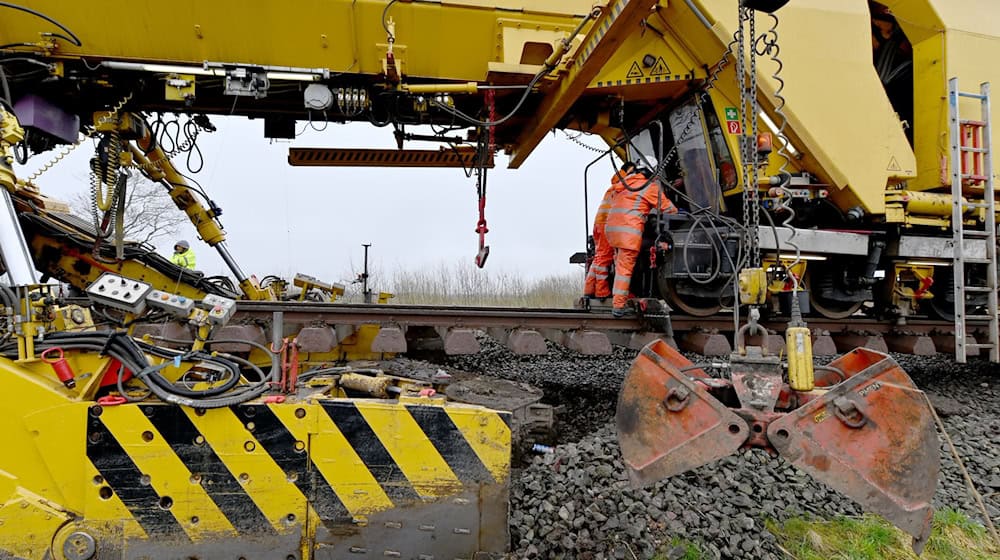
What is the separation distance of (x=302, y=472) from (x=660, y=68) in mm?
4196

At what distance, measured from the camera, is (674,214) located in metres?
4.55

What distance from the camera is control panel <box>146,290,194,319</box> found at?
77.0 inches

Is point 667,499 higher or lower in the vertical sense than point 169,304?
lower

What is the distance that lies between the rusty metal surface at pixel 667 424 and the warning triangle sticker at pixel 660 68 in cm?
319

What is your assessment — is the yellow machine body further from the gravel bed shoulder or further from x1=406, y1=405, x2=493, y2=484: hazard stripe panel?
the gravel bed shoulder

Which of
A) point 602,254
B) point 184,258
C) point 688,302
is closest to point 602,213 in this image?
point 602,254

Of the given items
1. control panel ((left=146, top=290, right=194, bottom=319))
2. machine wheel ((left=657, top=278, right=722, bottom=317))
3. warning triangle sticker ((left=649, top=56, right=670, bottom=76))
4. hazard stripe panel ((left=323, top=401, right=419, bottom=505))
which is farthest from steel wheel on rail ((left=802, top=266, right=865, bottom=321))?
control panel ((left=146, top=290, right=194, bottom=319))

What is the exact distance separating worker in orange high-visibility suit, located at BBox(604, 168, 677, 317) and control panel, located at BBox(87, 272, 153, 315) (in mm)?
3392

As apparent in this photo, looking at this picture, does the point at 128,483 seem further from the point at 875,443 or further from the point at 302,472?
the point at 875,443

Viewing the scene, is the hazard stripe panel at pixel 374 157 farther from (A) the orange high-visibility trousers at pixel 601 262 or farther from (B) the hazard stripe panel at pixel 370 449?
(B) the hazard stripe panel at pixel 370 449

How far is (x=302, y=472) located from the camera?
1.87 m

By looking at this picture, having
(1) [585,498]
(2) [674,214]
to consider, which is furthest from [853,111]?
(1) [585,498]

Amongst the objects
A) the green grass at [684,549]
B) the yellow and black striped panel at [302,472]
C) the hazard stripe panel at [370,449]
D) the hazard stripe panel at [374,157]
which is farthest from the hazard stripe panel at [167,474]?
the hazard stripe panel at [374,157]

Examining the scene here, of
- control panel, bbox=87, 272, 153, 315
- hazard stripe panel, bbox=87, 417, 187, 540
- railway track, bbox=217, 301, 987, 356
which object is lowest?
hazard stripe panel, bbox=87, 417, 187, 540
